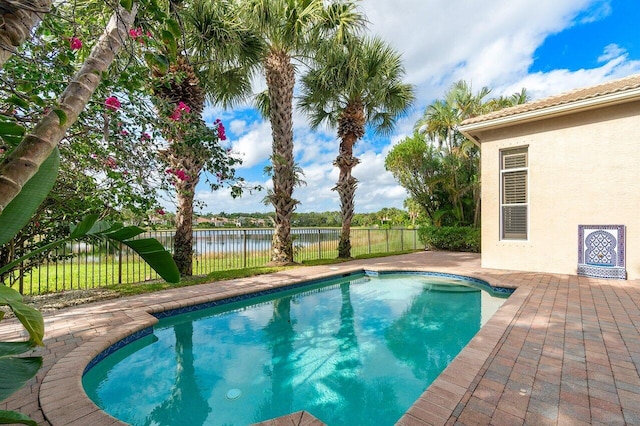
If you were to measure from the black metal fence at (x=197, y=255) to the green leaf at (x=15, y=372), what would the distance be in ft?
16.5

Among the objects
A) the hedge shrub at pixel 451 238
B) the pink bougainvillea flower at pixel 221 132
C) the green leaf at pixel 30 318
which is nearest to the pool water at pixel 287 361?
the green leaf at pixel 30 318

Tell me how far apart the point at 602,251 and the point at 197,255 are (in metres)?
10.5

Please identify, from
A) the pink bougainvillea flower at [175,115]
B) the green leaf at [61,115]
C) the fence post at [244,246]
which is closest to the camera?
the green leaf at [61,115]

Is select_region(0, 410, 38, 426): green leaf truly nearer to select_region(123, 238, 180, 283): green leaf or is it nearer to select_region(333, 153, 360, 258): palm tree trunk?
select_region(123, 238, 180, 283): green leaf

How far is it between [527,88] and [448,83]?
5.74m

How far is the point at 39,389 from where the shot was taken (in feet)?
8.61

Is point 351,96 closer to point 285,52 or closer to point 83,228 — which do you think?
point 285,52

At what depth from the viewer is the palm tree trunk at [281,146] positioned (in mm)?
9727

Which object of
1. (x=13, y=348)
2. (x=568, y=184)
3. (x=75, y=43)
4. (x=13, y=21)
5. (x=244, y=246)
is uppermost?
(x=75, y=43)

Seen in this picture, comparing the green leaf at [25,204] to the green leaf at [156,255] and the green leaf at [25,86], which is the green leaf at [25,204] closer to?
the green leaf at [156,255]

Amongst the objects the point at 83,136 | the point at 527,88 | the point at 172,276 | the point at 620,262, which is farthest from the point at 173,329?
the point at 527,88

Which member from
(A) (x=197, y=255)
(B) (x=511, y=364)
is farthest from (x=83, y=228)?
(A) (x=197, y=255)

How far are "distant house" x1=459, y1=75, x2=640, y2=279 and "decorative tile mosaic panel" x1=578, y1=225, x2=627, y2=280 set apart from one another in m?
0.02

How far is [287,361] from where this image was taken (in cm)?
418
